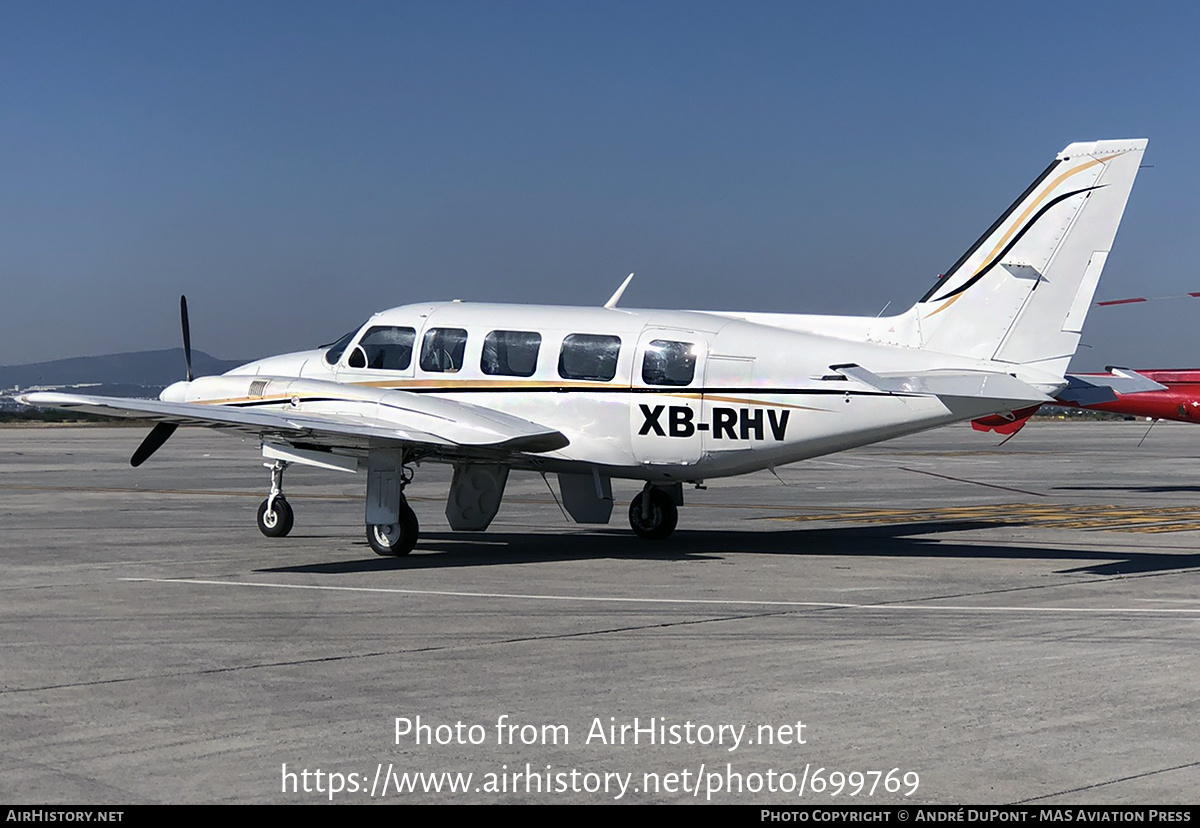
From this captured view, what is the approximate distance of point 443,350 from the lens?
18156 millimetres

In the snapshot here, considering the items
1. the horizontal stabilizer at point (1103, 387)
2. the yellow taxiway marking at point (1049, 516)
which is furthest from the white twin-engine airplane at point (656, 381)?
the yellow taxiway marking at point (1049, 516)

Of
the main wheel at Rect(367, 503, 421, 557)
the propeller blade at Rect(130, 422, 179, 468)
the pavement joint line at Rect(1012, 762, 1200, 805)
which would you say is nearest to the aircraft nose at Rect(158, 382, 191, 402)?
the propeller blade at Rect(130, 422, 179, 468)

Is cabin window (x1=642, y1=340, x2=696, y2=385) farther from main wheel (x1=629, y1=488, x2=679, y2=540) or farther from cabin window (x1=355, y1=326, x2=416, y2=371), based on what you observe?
cabin window (x1=355, y1=326, x2=416, y2=371)

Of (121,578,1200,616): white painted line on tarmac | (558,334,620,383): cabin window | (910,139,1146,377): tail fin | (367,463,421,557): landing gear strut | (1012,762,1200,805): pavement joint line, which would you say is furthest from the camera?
(558,334,620,383): cabin window

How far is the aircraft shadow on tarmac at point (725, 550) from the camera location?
16.6m

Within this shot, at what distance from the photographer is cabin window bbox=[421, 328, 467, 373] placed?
59.4 feet

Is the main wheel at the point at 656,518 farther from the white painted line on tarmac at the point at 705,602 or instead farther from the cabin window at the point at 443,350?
the white painted line on tarmac at the point at 705,602

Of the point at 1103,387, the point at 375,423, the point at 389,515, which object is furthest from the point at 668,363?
the point at 1103,387

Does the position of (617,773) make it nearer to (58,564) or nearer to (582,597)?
(582,597)

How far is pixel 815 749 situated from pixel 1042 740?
4.60 ft

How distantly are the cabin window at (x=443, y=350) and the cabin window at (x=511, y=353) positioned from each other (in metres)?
0.36

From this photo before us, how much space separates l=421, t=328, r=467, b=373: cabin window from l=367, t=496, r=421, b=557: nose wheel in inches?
80.6

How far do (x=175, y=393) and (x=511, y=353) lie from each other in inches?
191

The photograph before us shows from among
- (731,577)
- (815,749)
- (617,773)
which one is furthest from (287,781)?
(731,577)
